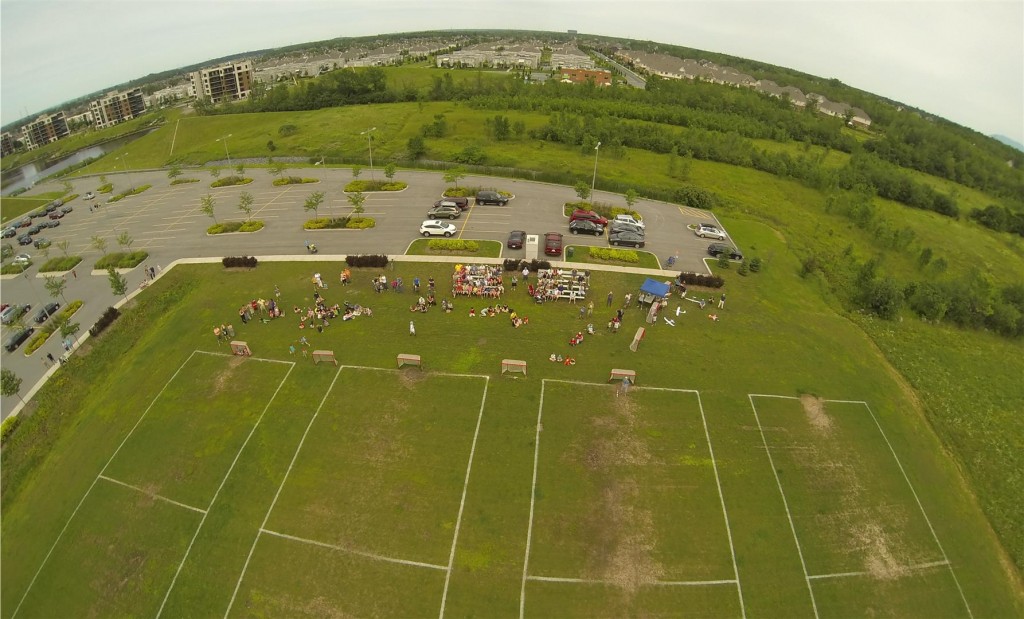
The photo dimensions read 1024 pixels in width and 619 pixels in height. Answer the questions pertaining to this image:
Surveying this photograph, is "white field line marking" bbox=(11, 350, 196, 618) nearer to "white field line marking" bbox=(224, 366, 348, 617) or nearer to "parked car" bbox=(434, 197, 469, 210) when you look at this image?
"white field line marking" bbox=(224, 366, 348, 617)

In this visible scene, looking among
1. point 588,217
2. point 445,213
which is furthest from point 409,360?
point 588,217

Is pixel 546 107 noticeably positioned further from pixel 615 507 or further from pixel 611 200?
pixel 615 507

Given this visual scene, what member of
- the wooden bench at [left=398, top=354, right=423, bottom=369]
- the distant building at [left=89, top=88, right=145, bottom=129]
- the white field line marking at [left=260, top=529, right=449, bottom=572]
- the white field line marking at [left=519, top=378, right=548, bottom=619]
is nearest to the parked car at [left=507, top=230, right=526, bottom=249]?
the wooden bench at [left=398, top=354, right=423, bottom=369]

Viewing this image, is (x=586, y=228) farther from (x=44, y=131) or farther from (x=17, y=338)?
(x=44, y=131)

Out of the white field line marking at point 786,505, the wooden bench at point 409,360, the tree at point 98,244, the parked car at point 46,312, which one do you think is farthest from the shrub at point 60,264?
the white field line marking at point 786,505

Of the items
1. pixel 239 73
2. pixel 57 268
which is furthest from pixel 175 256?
Answer: pixel 239 73

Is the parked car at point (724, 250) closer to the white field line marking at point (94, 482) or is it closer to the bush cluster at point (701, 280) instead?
the bush cluster at point (701, 280)
